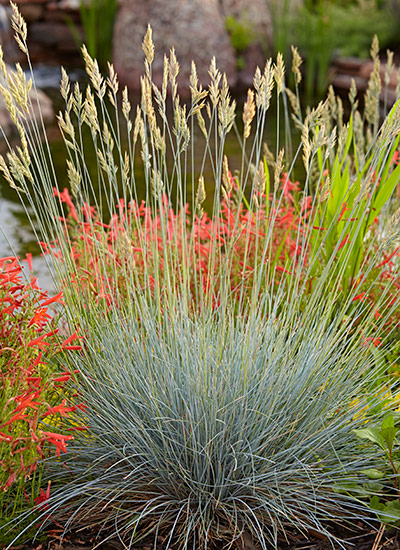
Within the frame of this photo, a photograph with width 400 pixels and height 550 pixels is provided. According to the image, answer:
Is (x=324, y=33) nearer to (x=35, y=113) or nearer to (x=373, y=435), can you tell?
(x=35, y=113)

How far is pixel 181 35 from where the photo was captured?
1039 centimetres

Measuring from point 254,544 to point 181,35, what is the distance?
9.75 metres

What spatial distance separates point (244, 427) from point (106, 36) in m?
10.6

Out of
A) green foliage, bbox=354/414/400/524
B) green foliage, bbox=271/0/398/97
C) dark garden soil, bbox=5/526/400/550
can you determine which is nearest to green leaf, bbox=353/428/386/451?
green foliage, bbox=354/414/400/524

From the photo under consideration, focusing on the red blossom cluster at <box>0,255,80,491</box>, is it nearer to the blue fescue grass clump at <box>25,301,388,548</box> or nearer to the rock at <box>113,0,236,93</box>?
the blue fescue grass clump at <box>25,301,388,548</box>

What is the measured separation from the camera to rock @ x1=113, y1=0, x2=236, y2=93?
1040 cm

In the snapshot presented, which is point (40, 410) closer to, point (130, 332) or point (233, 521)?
point (130, 332)

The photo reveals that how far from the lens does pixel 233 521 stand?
1.87 meters

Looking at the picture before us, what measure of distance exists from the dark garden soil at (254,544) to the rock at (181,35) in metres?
9.20

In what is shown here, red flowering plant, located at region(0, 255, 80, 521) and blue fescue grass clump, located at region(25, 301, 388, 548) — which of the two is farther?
blue fescue grass clump, located at region(25, 301, 388, 548)

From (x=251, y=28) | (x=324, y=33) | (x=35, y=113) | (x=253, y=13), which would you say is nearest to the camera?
(x=35, y=113)

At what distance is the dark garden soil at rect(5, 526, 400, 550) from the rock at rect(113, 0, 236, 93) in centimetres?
920

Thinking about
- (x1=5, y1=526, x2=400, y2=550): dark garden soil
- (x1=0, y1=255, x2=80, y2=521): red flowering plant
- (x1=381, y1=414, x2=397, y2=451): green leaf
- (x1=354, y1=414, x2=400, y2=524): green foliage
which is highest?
(x1=0, y1=255, x2=80, y2=521): red flowering plant

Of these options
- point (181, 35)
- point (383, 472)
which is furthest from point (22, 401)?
point (181, 35)
